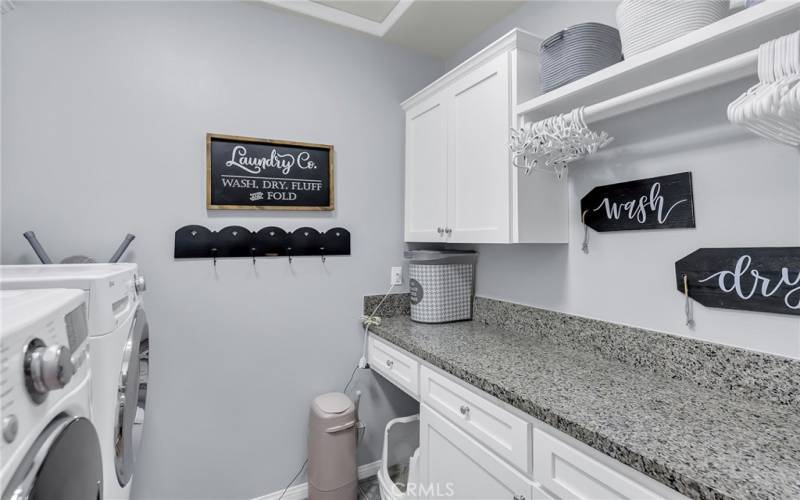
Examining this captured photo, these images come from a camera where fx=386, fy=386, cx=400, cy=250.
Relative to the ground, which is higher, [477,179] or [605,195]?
[477,179]

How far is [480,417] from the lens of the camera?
1.26m

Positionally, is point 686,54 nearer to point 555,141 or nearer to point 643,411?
point 555,141

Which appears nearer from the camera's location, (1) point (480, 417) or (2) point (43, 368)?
(2) point (43, 368)

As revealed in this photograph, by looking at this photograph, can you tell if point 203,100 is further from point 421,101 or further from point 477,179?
point 477,179

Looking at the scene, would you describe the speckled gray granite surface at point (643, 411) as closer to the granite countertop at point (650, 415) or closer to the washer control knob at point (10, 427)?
the granite countertop at point (650, 415)

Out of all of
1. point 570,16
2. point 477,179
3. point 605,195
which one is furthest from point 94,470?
point 570,16

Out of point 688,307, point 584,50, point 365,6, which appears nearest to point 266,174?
point 365,6

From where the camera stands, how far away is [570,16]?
5.25 feet

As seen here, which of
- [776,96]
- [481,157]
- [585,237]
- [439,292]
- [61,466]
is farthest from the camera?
[439,292]

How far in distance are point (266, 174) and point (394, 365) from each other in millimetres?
1130

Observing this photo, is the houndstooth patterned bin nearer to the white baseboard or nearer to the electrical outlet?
the electrical outlet

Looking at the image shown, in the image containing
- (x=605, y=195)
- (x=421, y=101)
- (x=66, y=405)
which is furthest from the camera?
(x=421, y=101)

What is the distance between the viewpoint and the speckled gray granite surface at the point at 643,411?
28.4 inches

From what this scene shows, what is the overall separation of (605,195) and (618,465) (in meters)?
0.96
